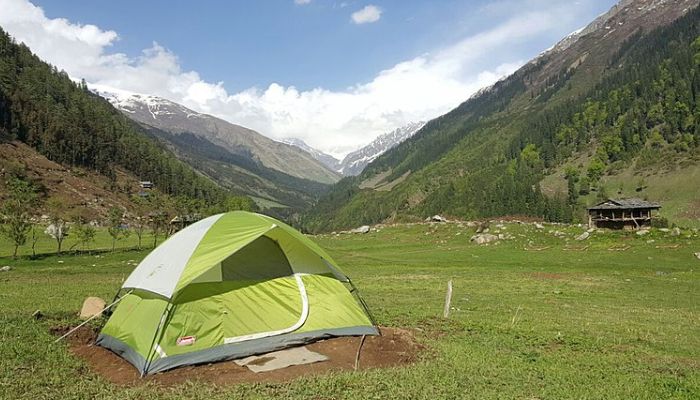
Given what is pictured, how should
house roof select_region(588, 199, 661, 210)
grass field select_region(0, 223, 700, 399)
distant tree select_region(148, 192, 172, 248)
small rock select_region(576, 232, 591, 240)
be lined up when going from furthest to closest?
distant tree select_region(148, 192, 172, 248)
house roof select_region(588, 199, 661, 210)
small rock select_region(576, 232, 591, 240)
grass field select_region(0, 223, 700, 399)

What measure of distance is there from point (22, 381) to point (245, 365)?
191 inches

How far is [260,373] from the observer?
11555mm

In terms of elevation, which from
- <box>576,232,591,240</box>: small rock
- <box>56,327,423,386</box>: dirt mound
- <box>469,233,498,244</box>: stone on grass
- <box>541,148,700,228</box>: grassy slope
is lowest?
<box>469,233,498,244</box>: stone on grass

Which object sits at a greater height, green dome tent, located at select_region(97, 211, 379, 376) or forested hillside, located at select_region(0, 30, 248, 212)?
forested hillside, located at select_region(0, 30, 248, 212)

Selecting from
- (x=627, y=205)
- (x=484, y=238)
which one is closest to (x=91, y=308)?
(x=484, y=238)

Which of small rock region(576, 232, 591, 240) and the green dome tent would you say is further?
small rock region(576, 232, 591, 240)

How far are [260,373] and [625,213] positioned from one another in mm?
80679

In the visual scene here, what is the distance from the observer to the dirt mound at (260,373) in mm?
11258

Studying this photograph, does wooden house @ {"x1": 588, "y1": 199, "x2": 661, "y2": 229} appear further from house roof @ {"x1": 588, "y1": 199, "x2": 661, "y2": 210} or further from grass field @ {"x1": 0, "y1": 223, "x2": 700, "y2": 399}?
grass field @ {"x1": 0, "y1": 223, "x2": 700, "y2": 399}

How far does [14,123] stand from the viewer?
14212 centimetres

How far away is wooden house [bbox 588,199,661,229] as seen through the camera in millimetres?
75688

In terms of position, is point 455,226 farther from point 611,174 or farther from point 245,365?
point 611,174

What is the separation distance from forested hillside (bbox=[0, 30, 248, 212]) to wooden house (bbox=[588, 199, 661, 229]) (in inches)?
4597

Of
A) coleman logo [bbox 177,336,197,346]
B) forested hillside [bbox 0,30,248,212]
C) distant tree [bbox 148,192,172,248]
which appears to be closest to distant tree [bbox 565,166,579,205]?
forested hillside [bbox 0,30,248,212]
